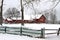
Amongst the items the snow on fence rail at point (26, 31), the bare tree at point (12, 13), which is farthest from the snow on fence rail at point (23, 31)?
the bare tree at point (12, 13)

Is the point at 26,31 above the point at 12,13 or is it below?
below

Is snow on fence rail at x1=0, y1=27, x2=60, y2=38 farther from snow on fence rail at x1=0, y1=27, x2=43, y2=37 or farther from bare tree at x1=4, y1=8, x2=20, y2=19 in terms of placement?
bare tree at x1=4, y1=8, x2=20, y2=19

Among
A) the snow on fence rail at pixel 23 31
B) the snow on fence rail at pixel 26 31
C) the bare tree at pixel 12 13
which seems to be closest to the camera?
the snow on fence rail at pixel 26 31

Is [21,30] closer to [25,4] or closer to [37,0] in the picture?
[37,0]

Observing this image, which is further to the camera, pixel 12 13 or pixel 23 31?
pixel 12 13

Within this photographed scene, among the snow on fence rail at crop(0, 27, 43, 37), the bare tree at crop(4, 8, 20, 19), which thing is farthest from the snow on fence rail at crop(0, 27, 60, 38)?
the bare tree at crop(4, 8, 20, 19)

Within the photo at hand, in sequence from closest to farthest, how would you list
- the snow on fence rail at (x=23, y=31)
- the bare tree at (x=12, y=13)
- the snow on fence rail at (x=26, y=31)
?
the snow on fence rail at (x=26, y=31) → the snow on fence rail at (x=23, y=31) → the bare tree at (x=12, y=13)

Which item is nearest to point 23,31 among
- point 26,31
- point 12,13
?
point 26,31

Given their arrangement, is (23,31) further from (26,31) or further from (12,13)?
(12,13)

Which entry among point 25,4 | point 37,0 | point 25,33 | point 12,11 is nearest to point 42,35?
point 25,33

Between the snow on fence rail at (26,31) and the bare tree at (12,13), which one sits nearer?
the snow on fence rail at (26,31)

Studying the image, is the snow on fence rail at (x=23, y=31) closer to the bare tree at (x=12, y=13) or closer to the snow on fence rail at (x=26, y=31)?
the snow on fence rail at (x=26, y=31)

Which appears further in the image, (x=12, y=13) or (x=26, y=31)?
(x=12, y=13)

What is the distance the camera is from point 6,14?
87125mm
